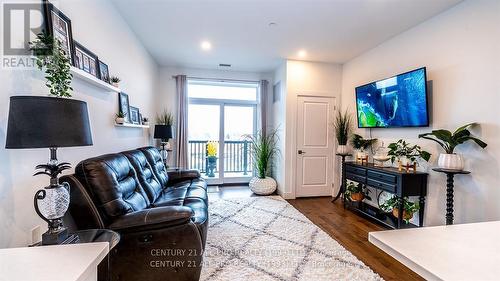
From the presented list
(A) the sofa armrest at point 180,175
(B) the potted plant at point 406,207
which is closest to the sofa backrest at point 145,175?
(A) the sofa armrest at point 180,175

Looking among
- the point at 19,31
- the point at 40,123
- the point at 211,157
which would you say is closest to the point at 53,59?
the point at 19,31

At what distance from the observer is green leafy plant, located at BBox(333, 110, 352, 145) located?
4.13m

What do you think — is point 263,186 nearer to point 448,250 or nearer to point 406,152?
point 406,152

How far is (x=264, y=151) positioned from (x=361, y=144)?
181cm

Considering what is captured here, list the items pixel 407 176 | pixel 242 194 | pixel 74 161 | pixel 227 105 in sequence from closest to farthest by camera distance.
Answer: pixel 74 161
pixel 407 176
pixel 242 194
pixel 227 105

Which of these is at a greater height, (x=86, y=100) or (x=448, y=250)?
(x=86, y=100)

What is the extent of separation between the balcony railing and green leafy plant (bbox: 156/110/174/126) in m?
0.74

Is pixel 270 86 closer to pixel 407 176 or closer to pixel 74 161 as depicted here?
pixel 407 176

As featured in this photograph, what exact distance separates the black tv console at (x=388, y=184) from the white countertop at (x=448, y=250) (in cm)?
179

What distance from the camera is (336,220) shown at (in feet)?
10.7

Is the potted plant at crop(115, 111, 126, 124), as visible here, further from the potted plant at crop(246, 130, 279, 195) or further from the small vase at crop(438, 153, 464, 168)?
the small vase at crop(438, 153, 464, 168)

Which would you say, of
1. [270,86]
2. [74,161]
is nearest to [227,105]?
[270,86]

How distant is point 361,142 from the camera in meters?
3.79

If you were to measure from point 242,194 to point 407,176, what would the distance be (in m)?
2.82
